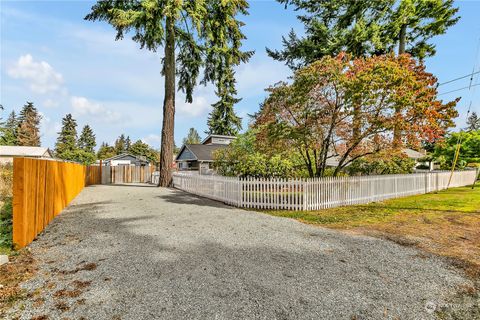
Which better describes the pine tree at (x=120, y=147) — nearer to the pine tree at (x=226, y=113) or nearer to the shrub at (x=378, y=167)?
the pine tree at (x=226, y=113)

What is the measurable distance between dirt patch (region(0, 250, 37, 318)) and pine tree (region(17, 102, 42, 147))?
198 feet

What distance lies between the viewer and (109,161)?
41.2 meters

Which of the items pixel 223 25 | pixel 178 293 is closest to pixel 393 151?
pixel 178 293

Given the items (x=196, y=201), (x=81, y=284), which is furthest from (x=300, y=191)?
(x=81, y=284)

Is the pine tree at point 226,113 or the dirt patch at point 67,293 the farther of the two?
the pine tree at point 226,113

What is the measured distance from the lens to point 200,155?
27.4m

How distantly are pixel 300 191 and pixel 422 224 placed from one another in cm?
344

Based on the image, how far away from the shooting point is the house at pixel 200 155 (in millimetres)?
26812

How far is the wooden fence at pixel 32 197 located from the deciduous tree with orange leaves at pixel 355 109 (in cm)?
726

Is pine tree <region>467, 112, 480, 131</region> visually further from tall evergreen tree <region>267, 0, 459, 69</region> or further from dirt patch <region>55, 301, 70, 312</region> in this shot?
dirt patch <region>55, 301, 70, 312</region>

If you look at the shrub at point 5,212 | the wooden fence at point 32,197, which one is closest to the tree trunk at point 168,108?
the shrub at point 5,212

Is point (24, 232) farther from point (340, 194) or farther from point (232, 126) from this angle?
point (232, 126)

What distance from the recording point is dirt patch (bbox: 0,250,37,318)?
9.12 feet

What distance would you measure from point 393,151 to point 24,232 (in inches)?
435
